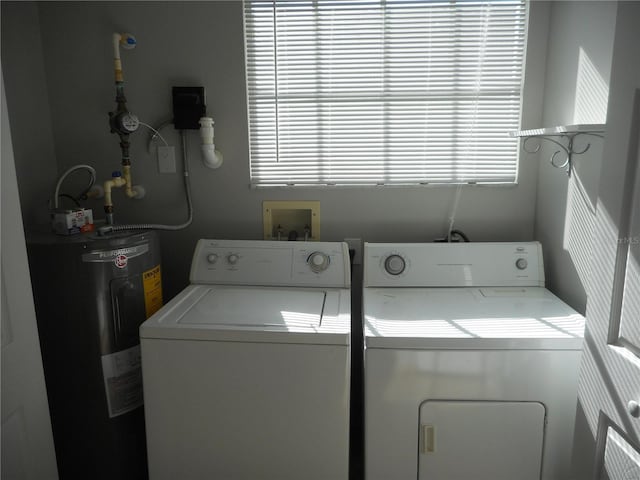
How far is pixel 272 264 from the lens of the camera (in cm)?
183

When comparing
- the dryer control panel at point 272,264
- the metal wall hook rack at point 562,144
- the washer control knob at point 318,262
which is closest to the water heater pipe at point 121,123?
the dryer control panel at point 272,264

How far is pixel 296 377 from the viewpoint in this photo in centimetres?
135

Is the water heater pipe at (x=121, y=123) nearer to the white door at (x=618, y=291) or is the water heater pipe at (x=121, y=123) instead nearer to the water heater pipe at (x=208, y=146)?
the water heater pipe at (x=208, y=146)

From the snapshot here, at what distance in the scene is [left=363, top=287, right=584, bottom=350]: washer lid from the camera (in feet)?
4.32

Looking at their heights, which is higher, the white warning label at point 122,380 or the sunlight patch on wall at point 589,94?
the sunlight patch on wall at point 589,94

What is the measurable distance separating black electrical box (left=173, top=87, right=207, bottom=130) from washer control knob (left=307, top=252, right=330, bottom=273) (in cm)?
81

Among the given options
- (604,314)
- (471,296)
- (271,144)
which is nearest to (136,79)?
(271,144)

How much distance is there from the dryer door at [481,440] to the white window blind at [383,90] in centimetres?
105

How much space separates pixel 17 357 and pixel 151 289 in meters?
0.56

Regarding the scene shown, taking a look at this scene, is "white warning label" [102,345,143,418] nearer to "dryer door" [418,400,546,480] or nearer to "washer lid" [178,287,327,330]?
"washer lid" [178,287,327,330]

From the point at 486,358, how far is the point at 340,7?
5.14 ft

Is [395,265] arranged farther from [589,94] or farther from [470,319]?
[589,94]

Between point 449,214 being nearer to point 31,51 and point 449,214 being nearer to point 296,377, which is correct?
point 296,377

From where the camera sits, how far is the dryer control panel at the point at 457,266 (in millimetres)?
1801
